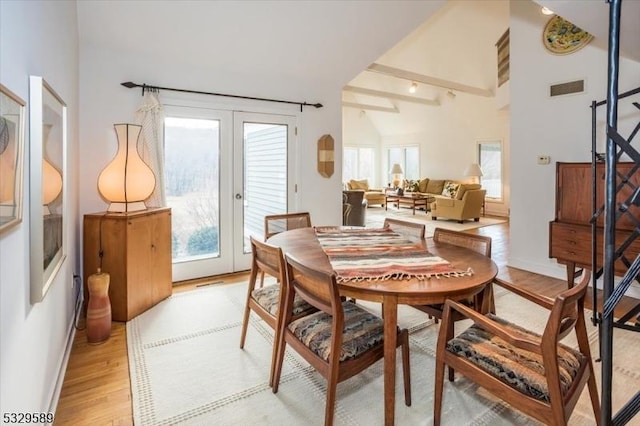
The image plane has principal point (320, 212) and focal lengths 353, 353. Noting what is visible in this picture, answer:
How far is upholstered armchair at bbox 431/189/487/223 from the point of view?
310 inches

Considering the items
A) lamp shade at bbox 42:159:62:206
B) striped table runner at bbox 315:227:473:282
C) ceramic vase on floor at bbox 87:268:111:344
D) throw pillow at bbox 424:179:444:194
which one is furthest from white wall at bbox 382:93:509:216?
lamp shade at bbox 42:159:62:206

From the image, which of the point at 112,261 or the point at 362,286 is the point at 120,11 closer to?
the point at 112,261

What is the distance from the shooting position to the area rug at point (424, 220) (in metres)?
7.56

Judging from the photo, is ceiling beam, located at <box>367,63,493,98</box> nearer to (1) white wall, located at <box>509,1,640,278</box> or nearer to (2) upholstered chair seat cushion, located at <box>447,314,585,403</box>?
(1) white wall, located at <box>509,1,640,278</box>

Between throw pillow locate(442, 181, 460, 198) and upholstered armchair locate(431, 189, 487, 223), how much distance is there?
0.53 metres

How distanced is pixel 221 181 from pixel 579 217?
3626 millimetres

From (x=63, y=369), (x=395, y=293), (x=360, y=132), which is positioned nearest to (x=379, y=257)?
(x=395, y=293)

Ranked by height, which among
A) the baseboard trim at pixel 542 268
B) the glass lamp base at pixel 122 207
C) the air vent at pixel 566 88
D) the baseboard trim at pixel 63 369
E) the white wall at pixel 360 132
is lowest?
the baseboard trim at pixel 63 369

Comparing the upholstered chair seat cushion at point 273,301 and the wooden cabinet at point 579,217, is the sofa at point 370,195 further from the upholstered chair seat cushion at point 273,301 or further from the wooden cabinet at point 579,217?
the upholstered chair seat cushion at point 273,301

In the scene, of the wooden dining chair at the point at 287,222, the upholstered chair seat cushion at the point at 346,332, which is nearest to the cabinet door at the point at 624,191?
the upholstered chair seat cushion at the point at 346,332

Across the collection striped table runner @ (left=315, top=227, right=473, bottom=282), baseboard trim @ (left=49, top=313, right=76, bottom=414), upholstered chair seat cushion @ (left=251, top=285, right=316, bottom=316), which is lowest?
baseboard trim @ (left=49, top=313, right=76, bottom=414)

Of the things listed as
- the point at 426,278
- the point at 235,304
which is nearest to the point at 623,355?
the point at 426,278

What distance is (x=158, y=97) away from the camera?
3.48 m

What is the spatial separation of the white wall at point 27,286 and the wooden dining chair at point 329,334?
3.51 feet
